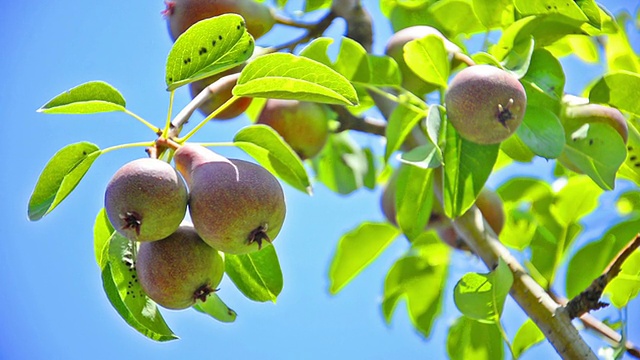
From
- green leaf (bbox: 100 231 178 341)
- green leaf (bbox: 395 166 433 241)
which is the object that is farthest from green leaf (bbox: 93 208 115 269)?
green leaf (bbox: 395 166 433 241)

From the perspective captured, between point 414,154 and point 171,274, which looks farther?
point 414,154

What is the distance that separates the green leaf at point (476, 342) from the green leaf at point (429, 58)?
54cm

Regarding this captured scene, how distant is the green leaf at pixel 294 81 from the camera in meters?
1.26

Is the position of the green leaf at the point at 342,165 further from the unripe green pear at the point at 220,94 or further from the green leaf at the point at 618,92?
the green leaf at the point at 618,92

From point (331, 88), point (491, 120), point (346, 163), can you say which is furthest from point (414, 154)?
point (346, 163)

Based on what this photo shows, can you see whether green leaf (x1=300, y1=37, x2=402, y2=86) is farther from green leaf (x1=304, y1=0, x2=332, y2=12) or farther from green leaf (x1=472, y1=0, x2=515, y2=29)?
green leaf (x1=304, y1=0, x2=332, y2=12)

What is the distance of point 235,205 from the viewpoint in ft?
3.96

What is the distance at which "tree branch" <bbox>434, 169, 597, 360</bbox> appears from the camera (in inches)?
57.8

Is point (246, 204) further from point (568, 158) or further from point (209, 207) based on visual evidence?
point (568, 158)

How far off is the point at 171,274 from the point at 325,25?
1.00 m

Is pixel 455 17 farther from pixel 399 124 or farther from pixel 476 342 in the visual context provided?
pixel 476 342

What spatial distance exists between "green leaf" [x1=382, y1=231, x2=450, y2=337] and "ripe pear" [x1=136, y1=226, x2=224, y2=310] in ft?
2.86

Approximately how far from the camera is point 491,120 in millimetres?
1406

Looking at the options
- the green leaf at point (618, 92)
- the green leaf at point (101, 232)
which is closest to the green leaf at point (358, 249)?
the green leaf at point (618, 92)
